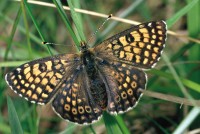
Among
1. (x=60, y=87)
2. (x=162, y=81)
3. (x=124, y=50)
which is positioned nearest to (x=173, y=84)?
(x=162, y=81)

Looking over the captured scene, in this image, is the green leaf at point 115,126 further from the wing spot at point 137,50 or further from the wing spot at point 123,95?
the wing spot at point 137,50

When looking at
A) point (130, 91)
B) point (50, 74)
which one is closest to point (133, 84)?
point (130, 91)

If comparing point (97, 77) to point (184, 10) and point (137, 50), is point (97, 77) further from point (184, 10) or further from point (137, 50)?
point (184, 10)

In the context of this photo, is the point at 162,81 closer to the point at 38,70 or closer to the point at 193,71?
the point at 193,71

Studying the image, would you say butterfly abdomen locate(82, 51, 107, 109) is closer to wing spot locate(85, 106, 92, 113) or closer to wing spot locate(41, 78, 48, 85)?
wing spot locate(85, 106, 92, 113)

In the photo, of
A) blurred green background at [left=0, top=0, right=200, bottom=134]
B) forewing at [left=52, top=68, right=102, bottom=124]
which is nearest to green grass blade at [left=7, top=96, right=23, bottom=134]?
blurred green background at [left=0, top=0, right=200, bottom=134]

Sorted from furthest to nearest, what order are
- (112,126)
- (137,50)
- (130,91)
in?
(137,50)
(130,91)
(112,126)
